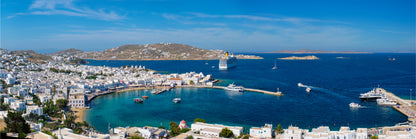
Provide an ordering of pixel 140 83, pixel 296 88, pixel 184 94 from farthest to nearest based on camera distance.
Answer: pixel 140 83
pixel 296 88
pixel 184 94

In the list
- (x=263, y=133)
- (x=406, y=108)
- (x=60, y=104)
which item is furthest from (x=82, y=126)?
(x=406, y=108)

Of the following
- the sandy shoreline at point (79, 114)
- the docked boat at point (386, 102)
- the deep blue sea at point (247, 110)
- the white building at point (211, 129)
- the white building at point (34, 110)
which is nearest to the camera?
the white building at point (211, 129)

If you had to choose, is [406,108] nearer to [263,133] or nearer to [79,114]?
[263,133]

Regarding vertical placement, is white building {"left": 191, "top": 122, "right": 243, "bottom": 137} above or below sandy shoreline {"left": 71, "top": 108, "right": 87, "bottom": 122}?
above

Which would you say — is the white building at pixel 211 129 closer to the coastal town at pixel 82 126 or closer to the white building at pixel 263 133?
the coastal town at pixel 82 126

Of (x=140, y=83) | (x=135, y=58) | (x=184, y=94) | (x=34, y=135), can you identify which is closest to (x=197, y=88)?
(x=184, y=94)

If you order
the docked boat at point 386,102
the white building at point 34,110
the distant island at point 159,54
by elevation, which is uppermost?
the distant island at point 159,54

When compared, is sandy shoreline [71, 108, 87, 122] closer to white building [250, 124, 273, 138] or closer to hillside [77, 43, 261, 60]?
white building [250, 124, 273, 138]

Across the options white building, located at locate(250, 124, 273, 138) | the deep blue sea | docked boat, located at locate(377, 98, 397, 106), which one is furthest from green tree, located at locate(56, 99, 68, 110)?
docked boat, located at locate(377, 98, 397, 106)

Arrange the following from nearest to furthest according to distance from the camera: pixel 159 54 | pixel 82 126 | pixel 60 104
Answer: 1. pixel 82 126
2. pixel 60 104
3. pixel 159 54

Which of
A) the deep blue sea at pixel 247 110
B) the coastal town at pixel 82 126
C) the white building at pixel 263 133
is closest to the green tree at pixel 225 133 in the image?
the coastal town at pixel 82 126

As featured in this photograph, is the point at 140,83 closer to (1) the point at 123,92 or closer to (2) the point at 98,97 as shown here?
(1) the point at 123,92
